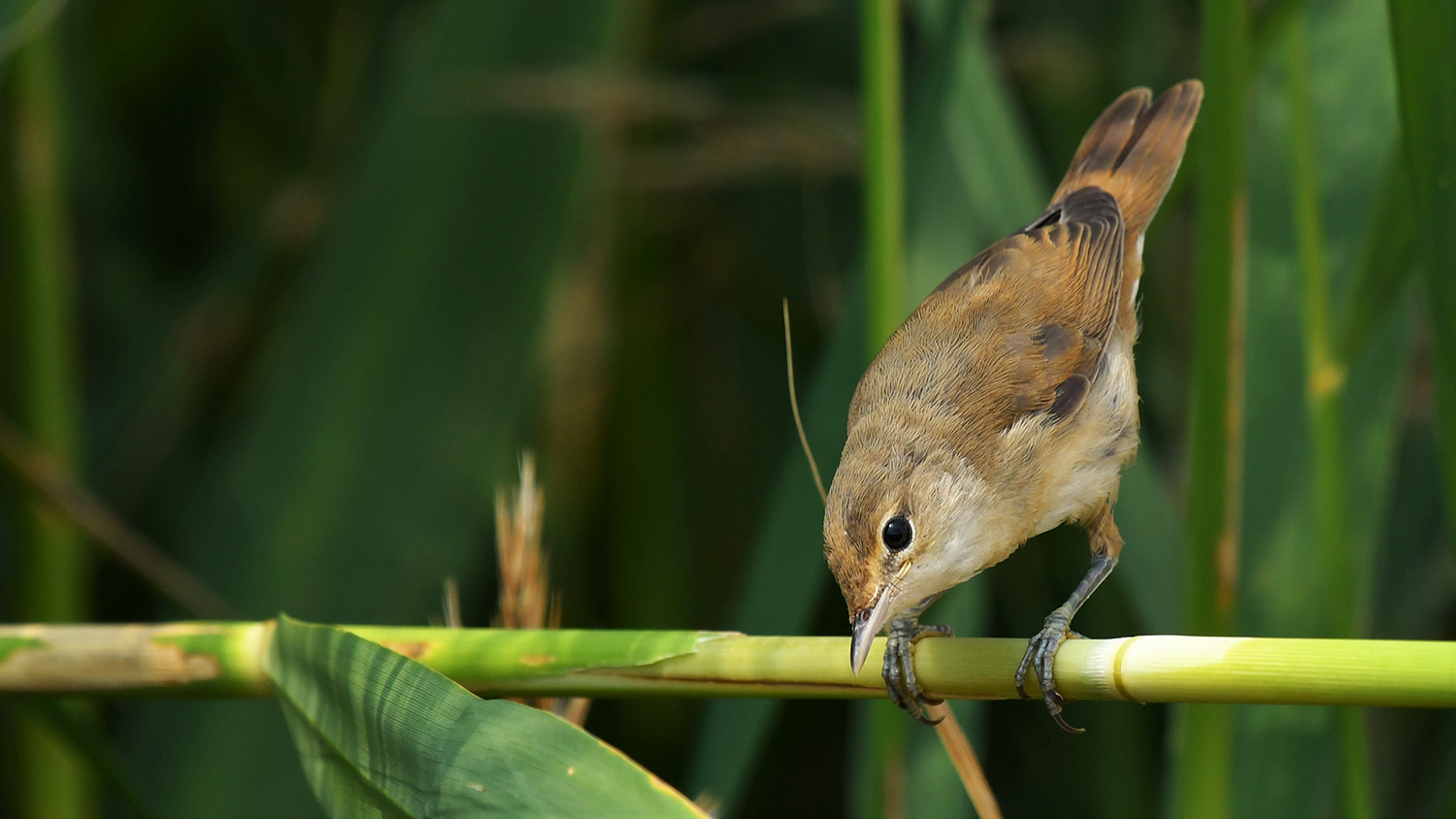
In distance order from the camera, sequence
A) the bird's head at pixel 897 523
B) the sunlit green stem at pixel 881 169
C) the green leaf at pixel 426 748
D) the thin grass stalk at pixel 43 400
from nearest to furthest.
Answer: the green leaf at pixel 426 748 → the bird's head at pixel 897 523 → the sunlit green stem at pixel 881 169 → the thin grass stalk at pixel 43 400


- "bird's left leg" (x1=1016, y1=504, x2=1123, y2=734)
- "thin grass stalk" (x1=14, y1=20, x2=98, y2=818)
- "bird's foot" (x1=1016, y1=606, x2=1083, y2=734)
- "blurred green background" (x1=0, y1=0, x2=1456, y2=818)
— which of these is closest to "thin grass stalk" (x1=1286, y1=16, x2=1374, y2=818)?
"blurred green background" (x1=0, y1=0, x2=1456, y2=818)

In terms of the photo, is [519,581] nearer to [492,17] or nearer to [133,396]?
[492,17]

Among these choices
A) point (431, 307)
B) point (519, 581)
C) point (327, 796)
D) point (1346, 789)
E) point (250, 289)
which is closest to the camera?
point (327, 796)

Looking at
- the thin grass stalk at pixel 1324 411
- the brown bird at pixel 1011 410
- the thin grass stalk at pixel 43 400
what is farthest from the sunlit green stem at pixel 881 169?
the thin grass stalk at pixel 43 400

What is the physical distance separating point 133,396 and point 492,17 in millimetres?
1243

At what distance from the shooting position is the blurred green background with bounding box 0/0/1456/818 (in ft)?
6.12

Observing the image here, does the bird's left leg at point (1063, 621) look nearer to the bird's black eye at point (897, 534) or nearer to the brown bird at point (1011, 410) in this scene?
the brown bird at point (1011, 410)

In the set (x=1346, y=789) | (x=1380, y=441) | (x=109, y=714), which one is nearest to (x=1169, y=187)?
(x=1380, y=441)

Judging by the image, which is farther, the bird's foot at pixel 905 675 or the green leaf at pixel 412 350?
the green leaf at pixel 412 350

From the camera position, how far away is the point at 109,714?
2875mm

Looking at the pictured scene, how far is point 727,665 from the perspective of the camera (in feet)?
3.75

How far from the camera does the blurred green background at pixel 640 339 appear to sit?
6.12 ft

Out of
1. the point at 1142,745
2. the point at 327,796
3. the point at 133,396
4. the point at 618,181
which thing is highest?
the point at 618,181

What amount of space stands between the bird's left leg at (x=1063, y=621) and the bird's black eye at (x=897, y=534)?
0.19 metres
